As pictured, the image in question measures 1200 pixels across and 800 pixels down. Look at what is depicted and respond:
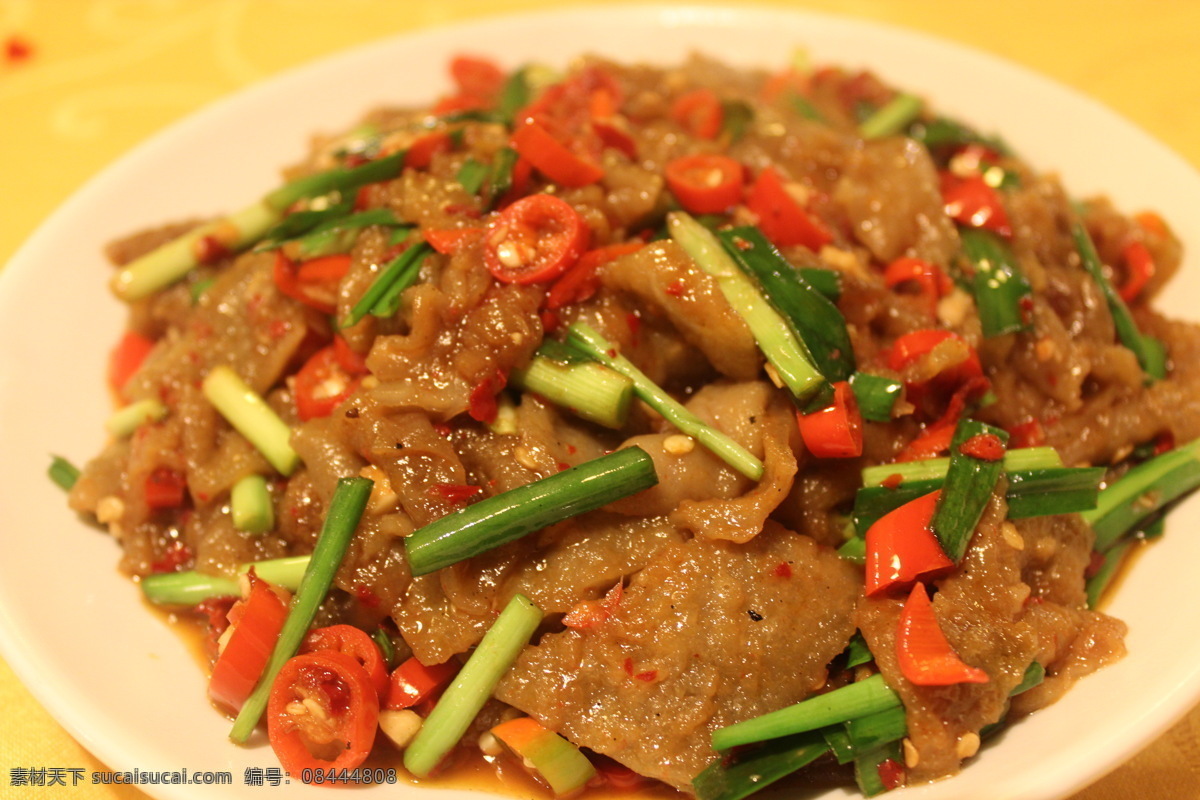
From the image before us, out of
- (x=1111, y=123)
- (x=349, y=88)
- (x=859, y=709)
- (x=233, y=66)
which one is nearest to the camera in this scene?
(x=859, y=709)

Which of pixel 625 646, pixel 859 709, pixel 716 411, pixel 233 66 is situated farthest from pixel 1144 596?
pixel 233 66

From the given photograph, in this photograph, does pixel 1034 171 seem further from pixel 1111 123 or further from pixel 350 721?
pixel 350 721

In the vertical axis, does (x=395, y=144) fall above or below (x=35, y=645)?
above

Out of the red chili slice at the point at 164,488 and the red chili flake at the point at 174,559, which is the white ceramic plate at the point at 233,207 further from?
the red chili slice at the point at 164,488

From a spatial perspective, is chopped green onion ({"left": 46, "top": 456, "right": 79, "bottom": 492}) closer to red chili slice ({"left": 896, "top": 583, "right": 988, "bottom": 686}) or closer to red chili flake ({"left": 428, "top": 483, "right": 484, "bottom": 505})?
red chili flake ({"left": 428, "top": 483, "right": 484, "bottom": 505})

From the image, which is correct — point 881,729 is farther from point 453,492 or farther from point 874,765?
point 453,492

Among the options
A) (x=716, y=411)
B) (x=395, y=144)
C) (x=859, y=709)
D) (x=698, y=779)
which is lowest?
(x=698, y=779)

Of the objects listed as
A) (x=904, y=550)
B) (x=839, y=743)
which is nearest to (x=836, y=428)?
(x=904, y=550)
